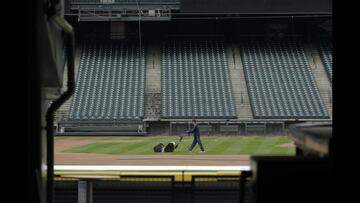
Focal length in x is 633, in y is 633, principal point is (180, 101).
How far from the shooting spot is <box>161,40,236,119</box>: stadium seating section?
4231cm

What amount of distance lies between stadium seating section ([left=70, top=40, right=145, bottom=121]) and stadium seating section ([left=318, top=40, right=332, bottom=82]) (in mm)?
13452

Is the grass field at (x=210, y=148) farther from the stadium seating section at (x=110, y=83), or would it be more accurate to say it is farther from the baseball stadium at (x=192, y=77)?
the stadium seating section at (x=110, y=83)

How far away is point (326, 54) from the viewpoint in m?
47.8

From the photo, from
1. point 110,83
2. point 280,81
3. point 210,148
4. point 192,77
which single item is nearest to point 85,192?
point 210,148

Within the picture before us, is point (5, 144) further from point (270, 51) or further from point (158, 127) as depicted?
point (270, 51)

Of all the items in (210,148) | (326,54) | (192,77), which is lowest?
(210,148)

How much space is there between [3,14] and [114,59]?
151 ft

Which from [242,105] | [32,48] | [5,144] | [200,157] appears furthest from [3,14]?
[242,105]

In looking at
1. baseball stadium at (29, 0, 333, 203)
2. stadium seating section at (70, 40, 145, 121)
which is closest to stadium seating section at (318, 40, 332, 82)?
baseball stadium at (29, 0, 333, 203)

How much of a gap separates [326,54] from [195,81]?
1038cm

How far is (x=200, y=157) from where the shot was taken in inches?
1008

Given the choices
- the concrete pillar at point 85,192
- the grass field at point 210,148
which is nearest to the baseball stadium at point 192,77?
the grass field at point 210,148

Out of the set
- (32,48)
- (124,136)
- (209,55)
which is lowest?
(124,136)

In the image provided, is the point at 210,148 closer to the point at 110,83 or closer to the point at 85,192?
the point at 110,83
